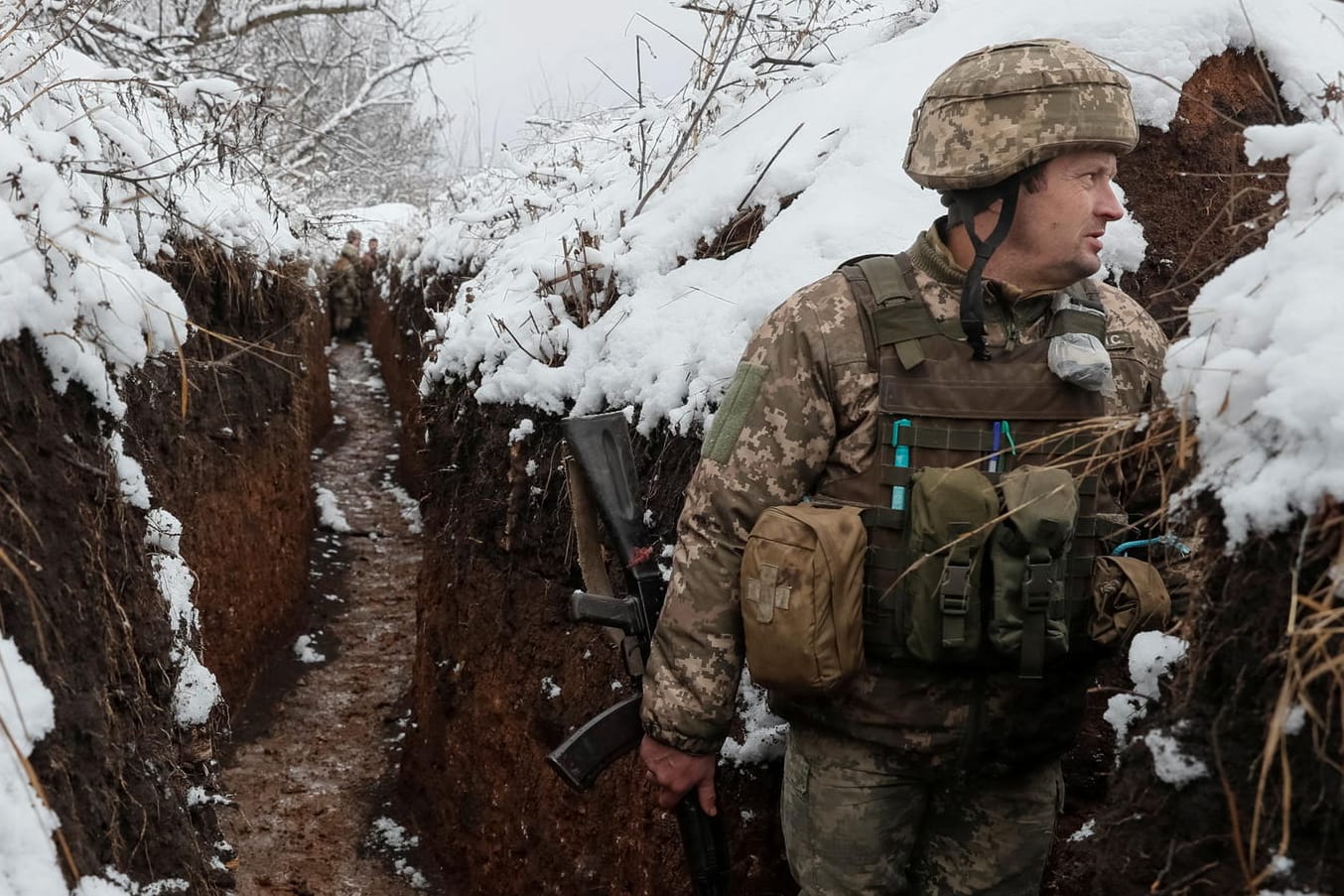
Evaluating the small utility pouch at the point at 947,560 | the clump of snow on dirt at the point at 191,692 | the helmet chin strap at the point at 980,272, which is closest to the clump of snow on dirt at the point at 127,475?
the clump of snow on dirt at the point at 191,692

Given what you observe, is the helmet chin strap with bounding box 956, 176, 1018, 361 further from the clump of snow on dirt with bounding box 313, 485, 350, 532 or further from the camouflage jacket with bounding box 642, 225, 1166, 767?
the clump of snow on dirt with bounding box 313, 485, 350, 532

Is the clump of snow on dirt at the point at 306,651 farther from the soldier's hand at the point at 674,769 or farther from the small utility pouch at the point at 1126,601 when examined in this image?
the small utility pouch at the point at 1126,601

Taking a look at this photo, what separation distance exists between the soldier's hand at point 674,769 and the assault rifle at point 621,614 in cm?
5

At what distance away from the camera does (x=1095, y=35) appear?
3545 millimetres

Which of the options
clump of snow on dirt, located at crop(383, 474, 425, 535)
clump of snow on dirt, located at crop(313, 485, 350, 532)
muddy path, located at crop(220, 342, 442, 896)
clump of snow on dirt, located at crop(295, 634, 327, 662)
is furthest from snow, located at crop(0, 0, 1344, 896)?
clump of snow on dirt, located at crop(383, 474, 425, 535)

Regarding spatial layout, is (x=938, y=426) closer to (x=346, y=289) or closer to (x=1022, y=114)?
(x=1022, y=114)

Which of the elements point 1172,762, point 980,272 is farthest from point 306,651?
point 1172,762

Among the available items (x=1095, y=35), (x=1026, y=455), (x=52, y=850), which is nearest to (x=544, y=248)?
(x=1095, y=35)

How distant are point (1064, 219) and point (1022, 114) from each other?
0.23 metres

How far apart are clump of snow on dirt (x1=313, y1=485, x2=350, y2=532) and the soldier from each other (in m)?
7.52

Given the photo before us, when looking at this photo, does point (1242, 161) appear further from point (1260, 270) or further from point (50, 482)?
point (50, 482)

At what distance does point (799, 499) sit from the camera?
219 centimetres

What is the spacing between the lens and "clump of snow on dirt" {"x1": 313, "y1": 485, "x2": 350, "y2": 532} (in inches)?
360

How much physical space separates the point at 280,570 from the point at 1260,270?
6.81m
